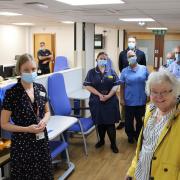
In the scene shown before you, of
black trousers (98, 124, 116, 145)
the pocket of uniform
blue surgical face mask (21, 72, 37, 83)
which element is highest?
blue surgical face mask (21, 72, 37, 83)

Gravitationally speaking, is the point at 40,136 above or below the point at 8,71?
below

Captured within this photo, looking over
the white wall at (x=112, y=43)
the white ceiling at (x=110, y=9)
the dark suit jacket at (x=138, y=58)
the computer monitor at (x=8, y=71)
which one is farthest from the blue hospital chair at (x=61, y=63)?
the white ceiling at (x=110, y=9)

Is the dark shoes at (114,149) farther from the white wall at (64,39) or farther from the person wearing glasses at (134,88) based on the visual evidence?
the white wall at (64,39)

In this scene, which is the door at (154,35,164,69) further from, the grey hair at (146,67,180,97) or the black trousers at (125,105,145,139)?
the grey hair at (146,67,180,97)

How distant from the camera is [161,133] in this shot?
1.64 m

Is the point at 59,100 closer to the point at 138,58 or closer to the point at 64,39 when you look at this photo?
the point at 138,58

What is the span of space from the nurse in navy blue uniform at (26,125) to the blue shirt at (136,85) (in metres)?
2.00

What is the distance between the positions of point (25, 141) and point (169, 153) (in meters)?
1.32

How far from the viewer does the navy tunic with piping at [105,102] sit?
408 cm

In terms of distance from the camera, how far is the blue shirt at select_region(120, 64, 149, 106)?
4.27 meters

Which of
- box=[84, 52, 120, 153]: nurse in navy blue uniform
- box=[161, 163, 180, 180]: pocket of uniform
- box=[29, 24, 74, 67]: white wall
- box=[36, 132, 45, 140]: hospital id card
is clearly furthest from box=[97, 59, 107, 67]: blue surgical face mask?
box=[29, 24, 74, 67]: white wall

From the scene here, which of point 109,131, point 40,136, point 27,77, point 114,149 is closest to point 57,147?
point 40,136

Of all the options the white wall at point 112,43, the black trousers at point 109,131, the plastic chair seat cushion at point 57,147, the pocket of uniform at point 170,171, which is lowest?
the black trousers at point 109,131

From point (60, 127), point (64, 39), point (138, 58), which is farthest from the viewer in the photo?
point (64, 39)
